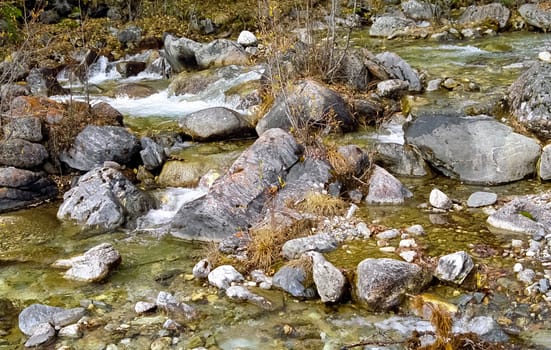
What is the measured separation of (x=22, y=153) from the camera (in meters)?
8.78

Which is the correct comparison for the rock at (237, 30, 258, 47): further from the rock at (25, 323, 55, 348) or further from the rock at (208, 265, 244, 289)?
the rock at (25, 323, 55, 348)

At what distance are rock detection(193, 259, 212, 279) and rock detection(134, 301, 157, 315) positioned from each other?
0.69 m

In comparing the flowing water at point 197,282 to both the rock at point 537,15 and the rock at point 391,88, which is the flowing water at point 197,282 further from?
the rock at point 537,15

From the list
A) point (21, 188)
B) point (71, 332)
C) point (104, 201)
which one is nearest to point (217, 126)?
point (104, 201)

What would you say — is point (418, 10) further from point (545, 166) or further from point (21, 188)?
point (21, 188)

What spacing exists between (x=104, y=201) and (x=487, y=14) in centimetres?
1421

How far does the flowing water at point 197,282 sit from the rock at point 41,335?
0.11 m

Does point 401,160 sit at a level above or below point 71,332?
above

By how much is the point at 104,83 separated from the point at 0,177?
7289 mm

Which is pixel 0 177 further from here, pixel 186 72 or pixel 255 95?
pixel 186 72

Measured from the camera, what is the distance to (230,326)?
16.4 ft

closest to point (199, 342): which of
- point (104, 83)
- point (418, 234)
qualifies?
point (418, 234)

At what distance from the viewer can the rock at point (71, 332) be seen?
491 cm

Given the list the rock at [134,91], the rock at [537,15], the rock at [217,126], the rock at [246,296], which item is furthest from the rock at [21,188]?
the rock at [537,15]
